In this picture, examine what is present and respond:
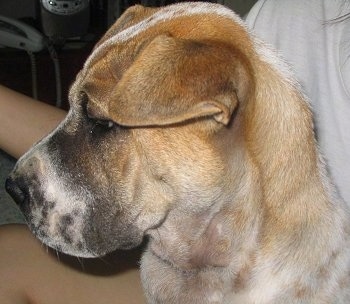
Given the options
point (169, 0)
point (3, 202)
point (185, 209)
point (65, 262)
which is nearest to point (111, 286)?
point (65, 262)

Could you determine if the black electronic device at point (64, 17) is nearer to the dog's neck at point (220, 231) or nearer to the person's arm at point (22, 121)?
the person's arm at point (22, 121)

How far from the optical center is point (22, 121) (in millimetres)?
1338

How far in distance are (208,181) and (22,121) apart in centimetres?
59

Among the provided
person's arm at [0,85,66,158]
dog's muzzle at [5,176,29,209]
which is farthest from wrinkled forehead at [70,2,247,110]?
person's arm at [0,85,66,158]

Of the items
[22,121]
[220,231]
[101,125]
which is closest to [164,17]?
[101,125]

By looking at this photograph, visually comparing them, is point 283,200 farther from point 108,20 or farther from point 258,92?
point 108,20

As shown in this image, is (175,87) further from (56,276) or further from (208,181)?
(56,276)

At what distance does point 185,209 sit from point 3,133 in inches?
22.5

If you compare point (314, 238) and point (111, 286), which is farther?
point (111, 286)

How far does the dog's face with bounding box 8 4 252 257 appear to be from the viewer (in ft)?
2.59

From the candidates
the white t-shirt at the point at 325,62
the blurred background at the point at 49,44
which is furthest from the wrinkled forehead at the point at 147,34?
the blurred background at the point at 49,44

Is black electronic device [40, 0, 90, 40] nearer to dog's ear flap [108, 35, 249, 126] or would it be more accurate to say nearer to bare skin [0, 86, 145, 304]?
bare skin [0, 86, 145, 304]

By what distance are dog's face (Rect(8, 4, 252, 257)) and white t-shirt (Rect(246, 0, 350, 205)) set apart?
1.06ft

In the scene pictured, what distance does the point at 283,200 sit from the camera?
0.93 meters
